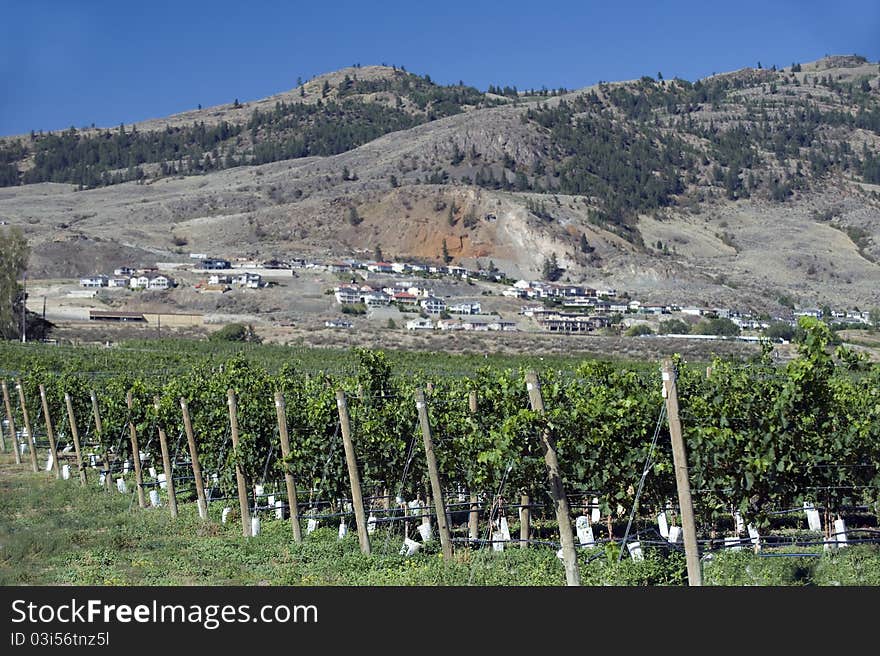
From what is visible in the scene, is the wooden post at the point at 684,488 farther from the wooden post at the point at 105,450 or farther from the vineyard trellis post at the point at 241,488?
the wooden post at the point at 105,450

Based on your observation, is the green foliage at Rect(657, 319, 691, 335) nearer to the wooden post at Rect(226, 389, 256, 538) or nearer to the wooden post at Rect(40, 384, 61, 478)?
the wooden post at Rect(40, 384, 61, 478)

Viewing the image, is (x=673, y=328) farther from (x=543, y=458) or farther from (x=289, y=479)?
(x=543, y=458)

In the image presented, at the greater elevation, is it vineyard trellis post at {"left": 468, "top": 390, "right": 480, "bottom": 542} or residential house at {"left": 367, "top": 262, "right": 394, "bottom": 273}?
residential house at {"left": 367, "top": 262, "right": 394, "bottom": 273}

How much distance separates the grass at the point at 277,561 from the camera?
964cm

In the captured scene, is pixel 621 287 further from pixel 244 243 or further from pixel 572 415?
pixel 572 415

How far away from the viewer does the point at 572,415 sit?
10.4 m

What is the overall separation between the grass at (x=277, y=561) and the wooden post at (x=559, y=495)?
464 millimetres

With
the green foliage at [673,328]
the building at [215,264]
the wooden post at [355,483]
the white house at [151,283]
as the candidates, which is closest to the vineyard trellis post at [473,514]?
the wooden post at [355,483]

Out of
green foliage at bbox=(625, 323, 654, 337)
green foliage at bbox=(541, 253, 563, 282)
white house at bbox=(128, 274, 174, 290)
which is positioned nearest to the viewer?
green foliage at bbox=(625, 323, 654, 337)

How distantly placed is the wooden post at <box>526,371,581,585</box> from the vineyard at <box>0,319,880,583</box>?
0.02m

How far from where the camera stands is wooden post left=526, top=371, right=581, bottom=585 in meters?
8.92

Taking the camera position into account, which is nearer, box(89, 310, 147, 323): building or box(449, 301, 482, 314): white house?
box(89, 310, 147, 323): building

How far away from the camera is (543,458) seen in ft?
31.8

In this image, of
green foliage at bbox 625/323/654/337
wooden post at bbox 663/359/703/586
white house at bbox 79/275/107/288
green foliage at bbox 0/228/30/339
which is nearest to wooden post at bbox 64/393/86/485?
wooden post at bbox 663/359/703/586
